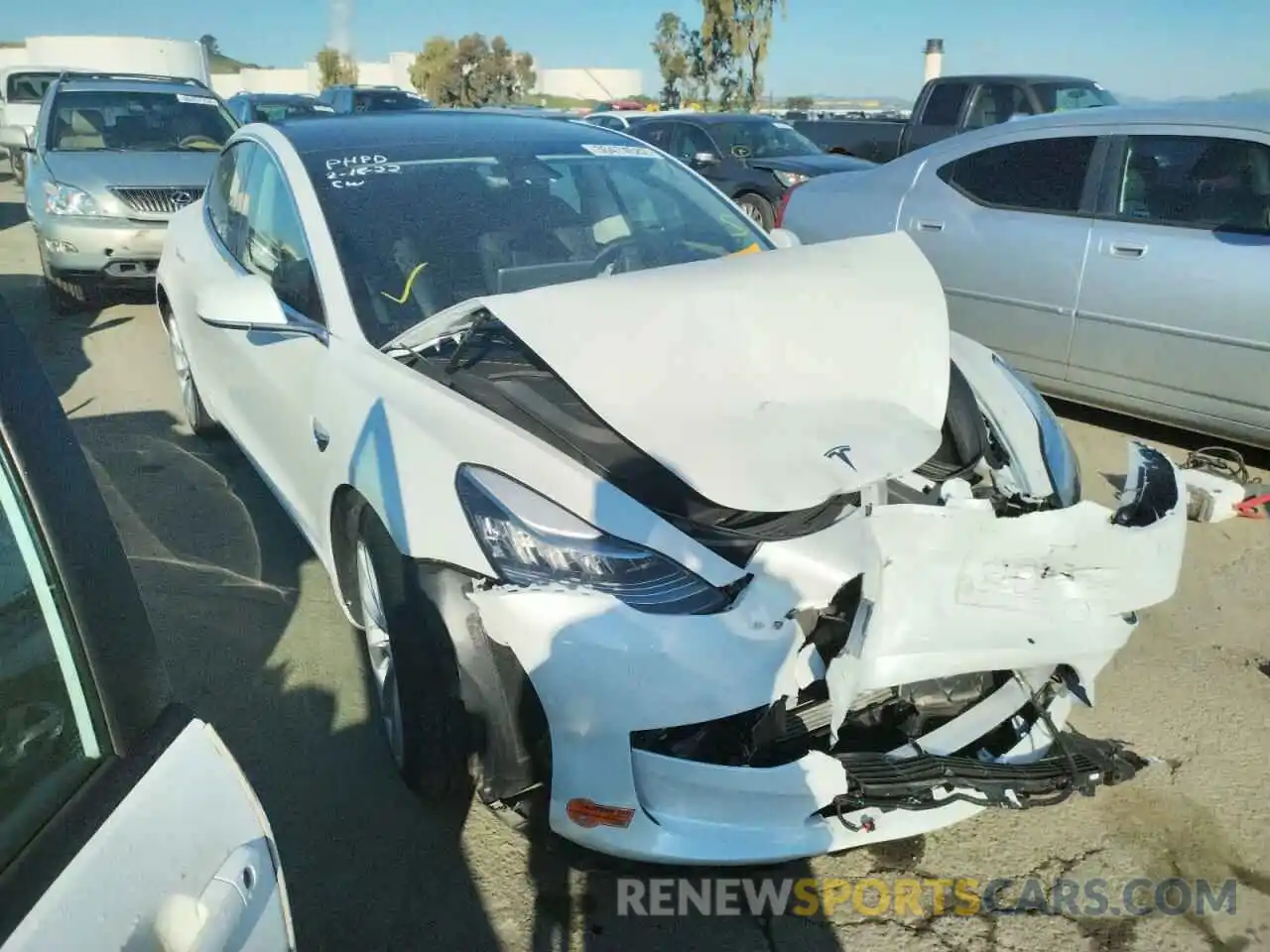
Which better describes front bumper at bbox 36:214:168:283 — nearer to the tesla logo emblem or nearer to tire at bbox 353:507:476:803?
tire at bbox 353:507:476:803

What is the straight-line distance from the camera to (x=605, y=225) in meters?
3.45

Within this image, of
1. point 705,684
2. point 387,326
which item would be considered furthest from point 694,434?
point 387,326

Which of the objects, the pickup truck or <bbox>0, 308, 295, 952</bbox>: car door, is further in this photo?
the pickup truck

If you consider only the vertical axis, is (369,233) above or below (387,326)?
above

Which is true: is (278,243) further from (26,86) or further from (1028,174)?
(26,86)

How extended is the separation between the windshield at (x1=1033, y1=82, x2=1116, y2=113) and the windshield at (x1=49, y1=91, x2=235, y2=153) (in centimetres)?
832

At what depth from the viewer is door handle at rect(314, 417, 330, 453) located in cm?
271

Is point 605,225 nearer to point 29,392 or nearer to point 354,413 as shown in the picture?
point 354,413

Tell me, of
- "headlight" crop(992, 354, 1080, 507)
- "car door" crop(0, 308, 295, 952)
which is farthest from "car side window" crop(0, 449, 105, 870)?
"headlight" crop(992, 354, 1080, 507)

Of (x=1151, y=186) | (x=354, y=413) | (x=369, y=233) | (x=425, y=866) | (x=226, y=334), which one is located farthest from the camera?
(x=1151, y=186)

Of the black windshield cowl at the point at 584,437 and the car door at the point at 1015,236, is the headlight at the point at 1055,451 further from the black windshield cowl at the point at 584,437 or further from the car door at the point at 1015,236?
the car door at the point at 1015,236

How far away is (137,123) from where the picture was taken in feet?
27.2

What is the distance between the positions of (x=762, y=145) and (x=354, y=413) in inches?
375

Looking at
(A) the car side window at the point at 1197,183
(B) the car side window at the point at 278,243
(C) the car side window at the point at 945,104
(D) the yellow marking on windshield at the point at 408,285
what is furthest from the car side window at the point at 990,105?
(D) the yellow marking on windshield at the point at 408,285
